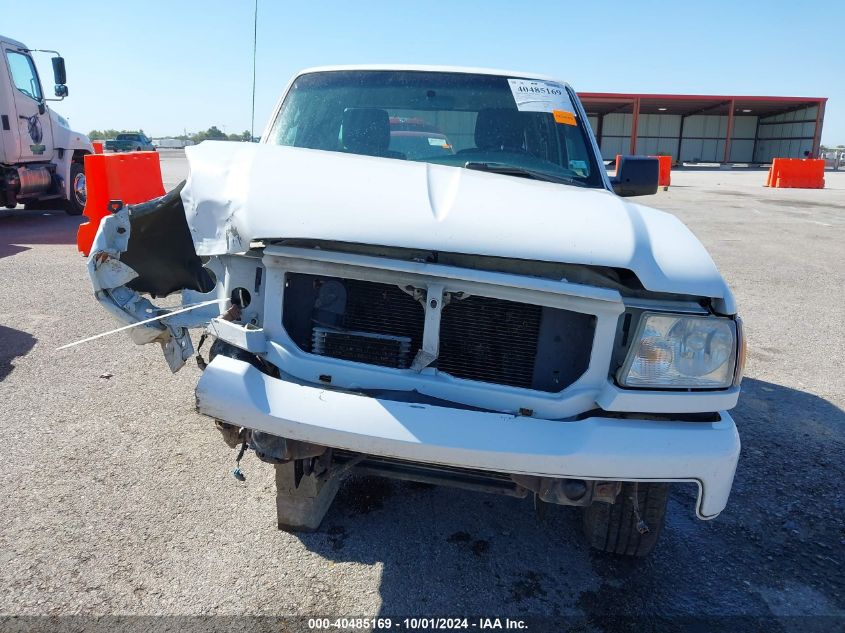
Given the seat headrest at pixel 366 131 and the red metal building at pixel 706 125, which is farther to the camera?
the red metal building at pixel 706 125

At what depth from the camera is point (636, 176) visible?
Result: 3.91m

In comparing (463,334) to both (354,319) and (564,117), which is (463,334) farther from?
(564,117)

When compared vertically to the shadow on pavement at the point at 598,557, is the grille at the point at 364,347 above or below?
above

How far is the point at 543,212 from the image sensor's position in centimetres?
235

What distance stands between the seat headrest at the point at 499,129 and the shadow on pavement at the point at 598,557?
73.5 inches

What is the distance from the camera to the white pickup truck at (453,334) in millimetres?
2070

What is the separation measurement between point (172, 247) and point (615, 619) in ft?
7.86

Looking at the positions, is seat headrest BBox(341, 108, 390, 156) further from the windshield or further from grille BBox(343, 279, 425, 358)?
grille BBox(343, 279, 425, 358)

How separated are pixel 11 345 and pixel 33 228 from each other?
290 inches

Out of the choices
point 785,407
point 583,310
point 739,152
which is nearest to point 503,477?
point 583,310

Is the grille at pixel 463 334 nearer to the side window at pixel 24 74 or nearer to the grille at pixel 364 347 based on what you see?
the grille at pixel 364 347

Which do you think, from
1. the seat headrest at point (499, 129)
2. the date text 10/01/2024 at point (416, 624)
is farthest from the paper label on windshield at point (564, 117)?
the date text 10/01/2024 at point (416, 624)

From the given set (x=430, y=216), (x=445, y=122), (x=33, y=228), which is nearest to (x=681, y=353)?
(x=430, y=216)

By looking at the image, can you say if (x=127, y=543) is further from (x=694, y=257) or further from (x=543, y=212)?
(x=694, y=257)
